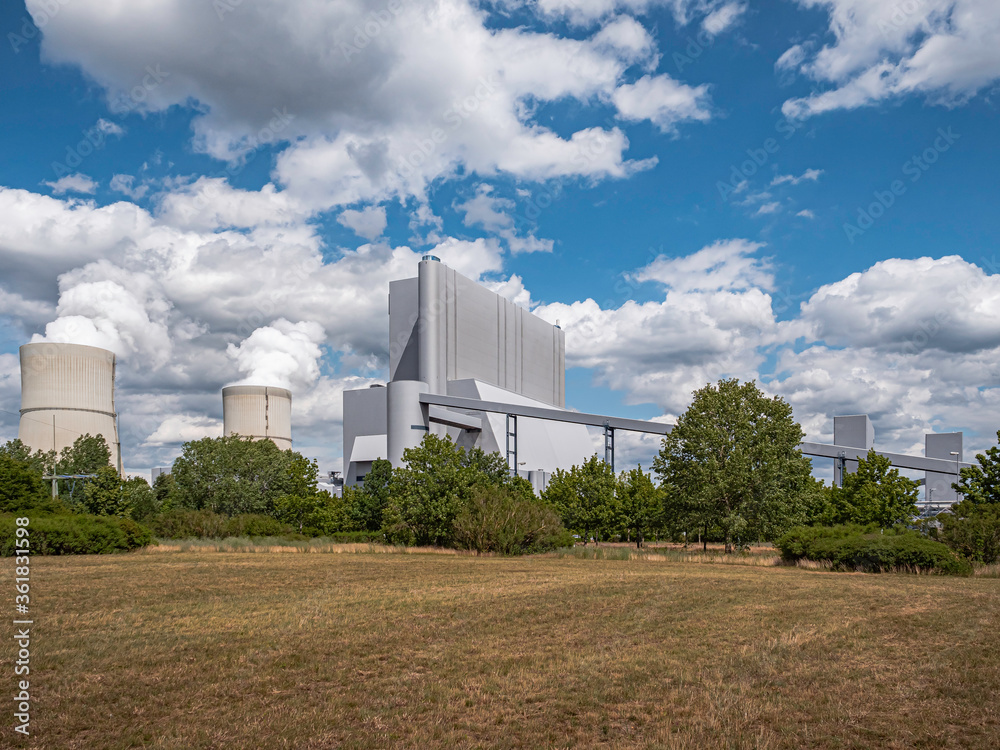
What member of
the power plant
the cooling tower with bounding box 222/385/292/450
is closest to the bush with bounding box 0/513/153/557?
the power plant

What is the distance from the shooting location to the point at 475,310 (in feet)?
287

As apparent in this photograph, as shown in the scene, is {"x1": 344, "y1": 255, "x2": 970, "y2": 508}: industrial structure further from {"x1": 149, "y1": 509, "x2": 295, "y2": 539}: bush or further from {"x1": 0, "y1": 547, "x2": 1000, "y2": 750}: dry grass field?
{"x1": 0, "y1": 547, "x2": 1000, "y2": 750}: dry grass field

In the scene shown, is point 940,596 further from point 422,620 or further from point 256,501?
point 256,501

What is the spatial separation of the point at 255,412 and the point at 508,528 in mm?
55004

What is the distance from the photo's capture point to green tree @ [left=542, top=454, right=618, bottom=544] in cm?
5019

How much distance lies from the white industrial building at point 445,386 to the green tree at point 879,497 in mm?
33188

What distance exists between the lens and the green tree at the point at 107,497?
4966 centimetres

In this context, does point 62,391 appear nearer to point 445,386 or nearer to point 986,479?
point 445,386

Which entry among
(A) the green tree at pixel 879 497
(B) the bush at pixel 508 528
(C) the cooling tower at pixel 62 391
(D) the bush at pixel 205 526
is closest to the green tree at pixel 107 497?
(D) the bush at pixel 205 526

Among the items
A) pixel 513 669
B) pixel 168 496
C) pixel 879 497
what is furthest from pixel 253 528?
pixel 513 669

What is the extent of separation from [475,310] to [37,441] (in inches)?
1790

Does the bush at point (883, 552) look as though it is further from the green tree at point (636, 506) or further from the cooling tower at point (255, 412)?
the cooling tower at point (255, 412)

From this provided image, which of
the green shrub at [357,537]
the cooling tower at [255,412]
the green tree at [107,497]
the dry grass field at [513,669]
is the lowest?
the green shrub at [357,537]

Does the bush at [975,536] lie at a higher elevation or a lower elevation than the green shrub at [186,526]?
higher
